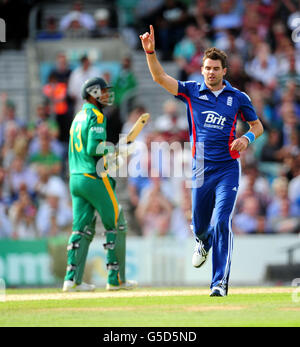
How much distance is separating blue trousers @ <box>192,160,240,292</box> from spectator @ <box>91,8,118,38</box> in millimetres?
13257

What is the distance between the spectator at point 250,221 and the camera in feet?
56.4

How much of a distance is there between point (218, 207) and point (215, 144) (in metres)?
0.71

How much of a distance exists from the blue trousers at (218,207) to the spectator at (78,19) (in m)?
13.4

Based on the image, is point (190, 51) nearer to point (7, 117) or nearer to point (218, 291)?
point (7, 117)

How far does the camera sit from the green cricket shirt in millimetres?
11273

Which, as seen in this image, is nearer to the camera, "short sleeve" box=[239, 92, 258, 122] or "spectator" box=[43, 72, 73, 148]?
"short sleeve" box=[239, 92, 258, 122]

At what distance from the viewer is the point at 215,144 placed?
10.0 meters

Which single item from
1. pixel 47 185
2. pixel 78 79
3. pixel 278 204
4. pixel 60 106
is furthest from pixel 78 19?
pixel 278 204

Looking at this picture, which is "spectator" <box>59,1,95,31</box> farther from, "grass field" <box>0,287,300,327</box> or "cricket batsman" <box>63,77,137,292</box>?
"grass field" <box>0,287,300,327</box>

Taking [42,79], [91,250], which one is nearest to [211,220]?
[91,250]

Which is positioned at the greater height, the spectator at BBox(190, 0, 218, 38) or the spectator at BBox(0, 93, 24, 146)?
the spectator at BBox(190, 0, 218, 38)

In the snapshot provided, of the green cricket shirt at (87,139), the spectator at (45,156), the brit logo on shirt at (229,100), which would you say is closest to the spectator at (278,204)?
the spectator at (45,156)

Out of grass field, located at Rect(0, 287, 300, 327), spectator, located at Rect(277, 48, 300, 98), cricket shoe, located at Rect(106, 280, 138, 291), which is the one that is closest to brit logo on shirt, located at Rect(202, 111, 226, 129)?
grass field, located at Rect(0, 287, 300, 327)
